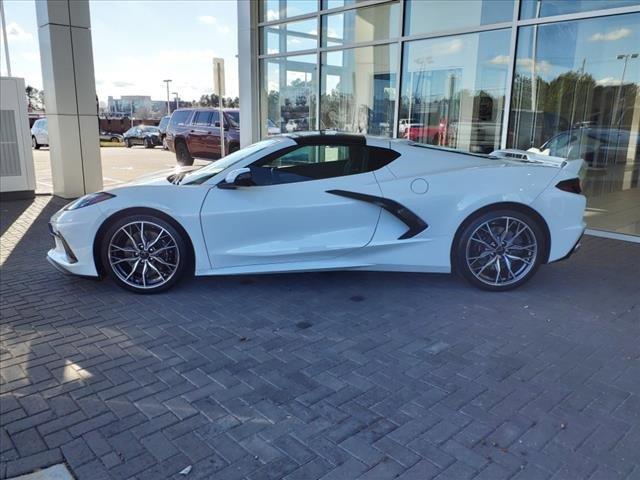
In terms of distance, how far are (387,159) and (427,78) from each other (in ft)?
17.2

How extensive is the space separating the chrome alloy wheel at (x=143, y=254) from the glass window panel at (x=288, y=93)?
25.7 feet

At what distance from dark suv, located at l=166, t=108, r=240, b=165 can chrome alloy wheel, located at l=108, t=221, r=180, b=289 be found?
11.4 m

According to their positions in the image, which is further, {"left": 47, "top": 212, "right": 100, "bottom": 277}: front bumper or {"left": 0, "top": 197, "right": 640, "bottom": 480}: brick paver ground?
{"left": 47, "top": 212, "right": 100, "bottom": 277}: front bumper

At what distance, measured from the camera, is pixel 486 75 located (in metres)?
8.49

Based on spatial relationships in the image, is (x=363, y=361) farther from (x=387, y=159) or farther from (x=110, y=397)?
(x=387, y=159)

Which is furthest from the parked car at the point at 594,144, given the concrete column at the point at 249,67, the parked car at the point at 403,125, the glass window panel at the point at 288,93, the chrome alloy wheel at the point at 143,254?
the concrete column at the point at 249,67

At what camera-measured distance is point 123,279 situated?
4574mm

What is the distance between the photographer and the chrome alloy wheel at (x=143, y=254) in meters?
4.51

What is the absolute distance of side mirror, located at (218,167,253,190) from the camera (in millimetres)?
4395

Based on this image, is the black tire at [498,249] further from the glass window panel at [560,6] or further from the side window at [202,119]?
the side window at [202,119]

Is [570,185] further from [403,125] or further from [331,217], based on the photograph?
[403,125]

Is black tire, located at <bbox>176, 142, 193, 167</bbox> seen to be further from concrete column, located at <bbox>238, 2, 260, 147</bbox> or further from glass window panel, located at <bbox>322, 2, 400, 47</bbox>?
glass window panel, located at <bbox>322, 2, 400, 47</bbox>

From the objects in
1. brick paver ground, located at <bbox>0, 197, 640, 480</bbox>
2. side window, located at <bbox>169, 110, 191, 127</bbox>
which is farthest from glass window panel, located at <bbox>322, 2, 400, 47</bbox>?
side window, located at <bbox>169, 110, 191, 127</bbox>

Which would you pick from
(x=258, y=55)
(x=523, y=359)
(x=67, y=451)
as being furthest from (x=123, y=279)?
(x=258, y=55)
